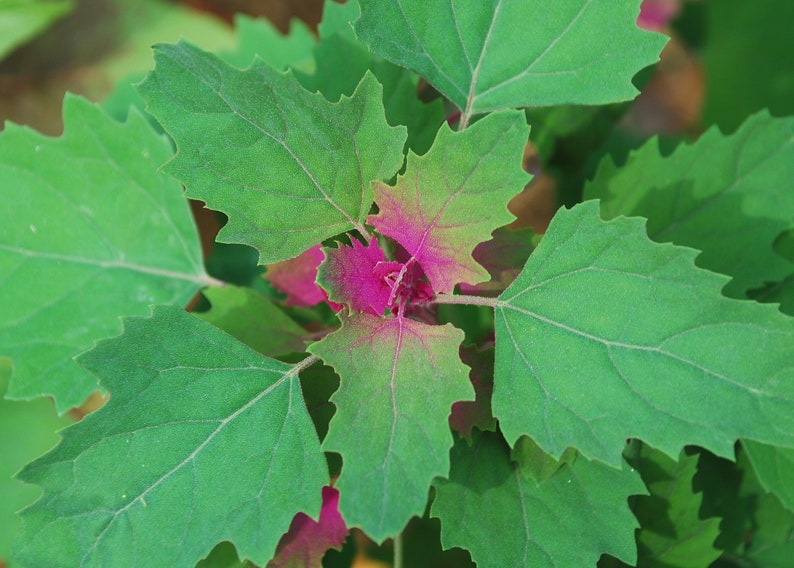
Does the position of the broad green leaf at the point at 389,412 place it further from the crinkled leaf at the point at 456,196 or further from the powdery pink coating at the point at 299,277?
the powdery pink coating at the point at 299,277

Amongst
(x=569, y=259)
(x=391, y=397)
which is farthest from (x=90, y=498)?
(x=569, y=259)

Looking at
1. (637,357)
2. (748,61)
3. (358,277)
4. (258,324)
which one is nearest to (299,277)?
(258,324)

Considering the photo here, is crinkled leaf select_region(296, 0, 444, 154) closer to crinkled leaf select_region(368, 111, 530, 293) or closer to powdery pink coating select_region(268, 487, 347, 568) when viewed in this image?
crinkled leaf select_region(368, 111, 530, 293)

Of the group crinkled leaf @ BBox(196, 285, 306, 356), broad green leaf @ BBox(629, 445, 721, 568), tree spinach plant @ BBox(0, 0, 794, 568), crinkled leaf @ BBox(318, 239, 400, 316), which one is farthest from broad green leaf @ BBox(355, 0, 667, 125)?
broad green leaf @ BBox(629, 445, 721, 568)

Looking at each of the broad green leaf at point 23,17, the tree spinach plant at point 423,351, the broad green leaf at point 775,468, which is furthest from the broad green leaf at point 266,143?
the broad green leaf at point 23,17

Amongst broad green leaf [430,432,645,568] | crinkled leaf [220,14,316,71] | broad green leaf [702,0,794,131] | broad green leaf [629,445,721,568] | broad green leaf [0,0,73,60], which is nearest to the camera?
broad green leaf [430,432,645,568]
